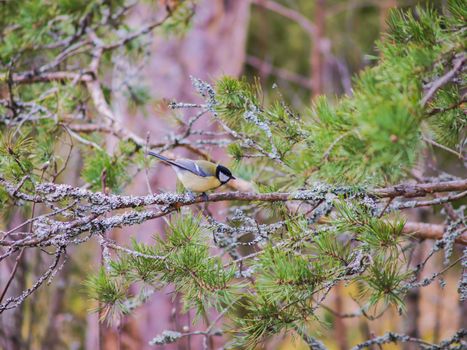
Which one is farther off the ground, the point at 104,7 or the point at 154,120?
the point at 154,120

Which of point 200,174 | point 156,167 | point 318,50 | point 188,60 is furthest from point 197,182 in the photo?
point 318,50

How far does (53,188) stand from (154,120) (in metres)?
2.72

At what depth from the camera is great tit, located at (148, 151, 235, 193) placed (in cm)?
Answer: 173

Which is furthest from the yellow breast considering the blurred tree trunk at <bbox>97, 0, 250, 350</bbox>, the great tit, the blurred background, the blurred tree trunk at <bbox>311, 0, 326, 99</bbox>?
the blurred tree trunk at <bbox>311, 0, 326, 99</bbox>

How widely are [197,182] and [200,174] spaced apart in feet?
0.15

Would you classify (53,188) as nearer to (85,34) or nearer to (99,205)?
(99,205)

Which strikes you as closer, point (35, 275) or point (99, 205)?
point (99, 205)

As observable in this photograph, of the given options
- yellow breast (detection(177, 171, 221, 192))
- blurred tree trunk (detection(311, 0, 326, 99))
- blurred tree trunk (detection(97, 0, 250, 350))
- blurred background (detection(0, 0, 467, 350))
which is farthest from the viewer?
blurred tree trunk (detection(311, 0, 326, 99))

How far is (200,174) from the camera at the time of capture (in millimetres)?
1773

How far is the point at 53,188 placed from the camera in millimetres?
1280

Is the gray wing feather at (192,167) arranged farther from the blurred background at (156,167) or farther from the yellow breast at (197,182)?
the blurred background at (156,167)

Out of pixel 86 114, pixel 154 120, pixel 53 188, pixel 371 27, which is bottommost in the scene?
pixel 53 188

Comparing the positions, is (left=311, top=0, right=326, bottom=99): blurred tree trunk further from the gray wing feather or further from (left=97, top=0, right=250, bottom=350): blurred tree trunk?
the gray wing feather

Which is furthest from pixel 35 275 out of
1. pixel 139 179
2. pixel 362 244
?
pixel 362 244
